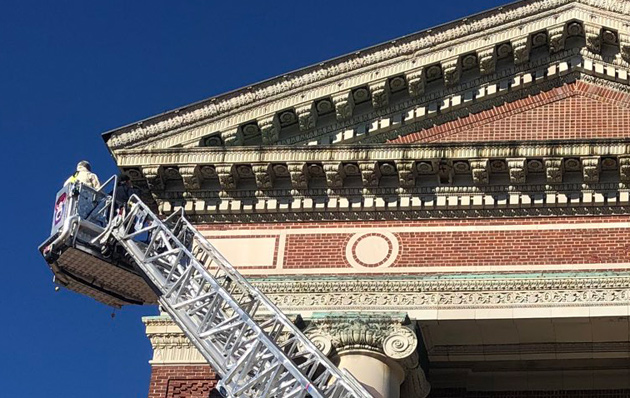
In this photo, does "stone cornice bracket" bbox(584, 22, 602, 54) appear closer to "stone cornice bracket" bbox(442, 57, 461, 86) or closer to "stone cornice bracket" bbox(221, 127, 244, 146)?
"stone cornice bracket" bbox(442, 57, 461, 86)

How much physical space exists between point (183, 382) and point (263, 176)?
3363mm

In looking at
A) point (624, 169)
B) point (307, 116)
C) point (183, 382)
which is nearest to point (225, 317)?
point (183, 382)

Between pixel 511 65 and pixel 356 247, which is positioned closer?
pixel 356 247

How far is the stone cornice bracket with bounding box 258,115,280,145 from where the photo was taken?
26.0m

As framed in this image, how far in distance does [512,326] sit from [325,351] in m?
2.70

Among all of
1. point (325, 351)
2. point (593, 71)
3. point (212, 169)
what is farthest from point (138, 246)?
point (593, 71)

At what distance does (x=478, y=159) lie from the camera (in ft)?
80.4

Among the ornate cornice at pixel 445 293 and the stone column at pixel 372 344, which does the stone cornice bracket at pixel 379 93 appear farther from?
the stone column at pixel 372 344

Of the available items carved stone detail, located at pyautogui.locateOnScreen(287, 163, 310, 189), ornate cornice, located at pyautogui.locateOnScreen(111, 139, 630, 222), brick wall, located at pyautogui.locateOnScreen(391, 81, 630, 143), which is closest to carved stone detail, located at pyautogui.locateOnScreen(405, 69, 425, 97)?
brick wall, located at pyautogui.locateOnScreen(391, 81, 630, 143)

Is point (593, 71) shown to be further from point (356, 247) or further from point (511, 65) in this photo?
point (356, 247)

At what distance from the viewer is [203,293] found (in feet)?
77.1

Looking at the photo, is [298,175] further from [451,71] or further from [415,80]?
[451,71]

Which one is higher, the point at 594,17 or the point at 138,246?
the point at 594,17

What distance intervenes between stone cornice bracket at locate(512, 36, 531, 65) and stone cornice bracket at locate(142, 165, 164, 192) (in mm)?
5968
